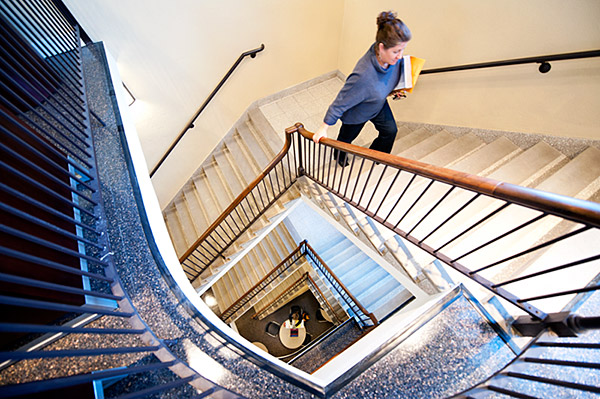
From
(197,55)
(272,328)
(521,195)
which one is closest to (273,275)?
(272,328)

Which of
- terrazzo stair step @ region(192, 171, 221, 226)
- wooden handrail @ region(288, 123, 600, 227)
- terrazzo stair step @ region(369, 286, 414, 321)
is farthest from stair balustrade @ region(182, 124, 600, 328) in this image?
terrazzo stair step @ region(369, 286, 414, 321)

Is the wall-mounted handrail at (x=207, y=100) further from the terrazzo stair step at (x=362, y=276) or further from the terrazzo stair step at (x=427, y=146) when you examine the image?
the terrazzo stair step at (x=362, y=276)

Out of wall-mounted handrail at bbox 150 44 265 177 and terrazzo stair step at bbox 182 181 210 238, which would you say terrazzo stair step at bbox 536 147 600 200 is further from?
terrazzo stair step at bbox 182 181 210 238

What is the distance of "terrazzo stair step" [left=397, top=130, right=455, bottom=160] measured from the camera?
135 inches

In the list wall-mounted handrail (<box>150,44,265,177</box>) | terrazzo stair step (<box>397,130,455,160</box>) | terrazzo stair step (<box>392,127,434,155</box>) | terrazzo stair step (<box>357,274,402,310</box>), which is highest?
wall-mounted handrail (<box>150,44,265,177</box>)

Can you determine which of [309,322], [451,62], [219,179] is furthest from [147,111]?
[309,322]

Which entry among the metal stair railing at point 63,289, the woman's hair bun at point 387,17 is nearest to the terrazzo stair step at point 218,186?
the metal stair railing at point 63,289

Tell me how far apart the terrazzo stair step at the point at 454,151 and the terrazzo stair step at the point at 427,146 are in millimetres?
175

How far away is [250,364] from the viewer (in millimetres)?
1486

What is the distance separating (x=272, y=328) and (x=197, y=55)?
280 inches

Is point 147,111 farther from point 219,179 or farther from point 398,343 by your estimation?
point 398,343

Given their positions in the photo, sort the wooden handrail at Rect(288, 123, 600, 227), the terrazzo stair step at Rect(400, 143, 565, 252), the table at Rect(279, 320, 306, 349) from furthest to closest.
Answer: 1. the table at Rect(279, 320, 306, 349)
2. the terrazzo stair step at Rect(400, 143, 565, 252)
3. the wooden handrail at Rect(288, 123, 600, 227)

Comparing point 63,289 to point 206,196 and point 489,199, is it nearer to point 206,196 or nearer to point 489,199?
point 489,199

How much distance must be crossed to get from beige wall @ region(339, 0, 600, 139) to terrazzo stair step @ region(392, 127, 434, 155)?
0.18 meters
